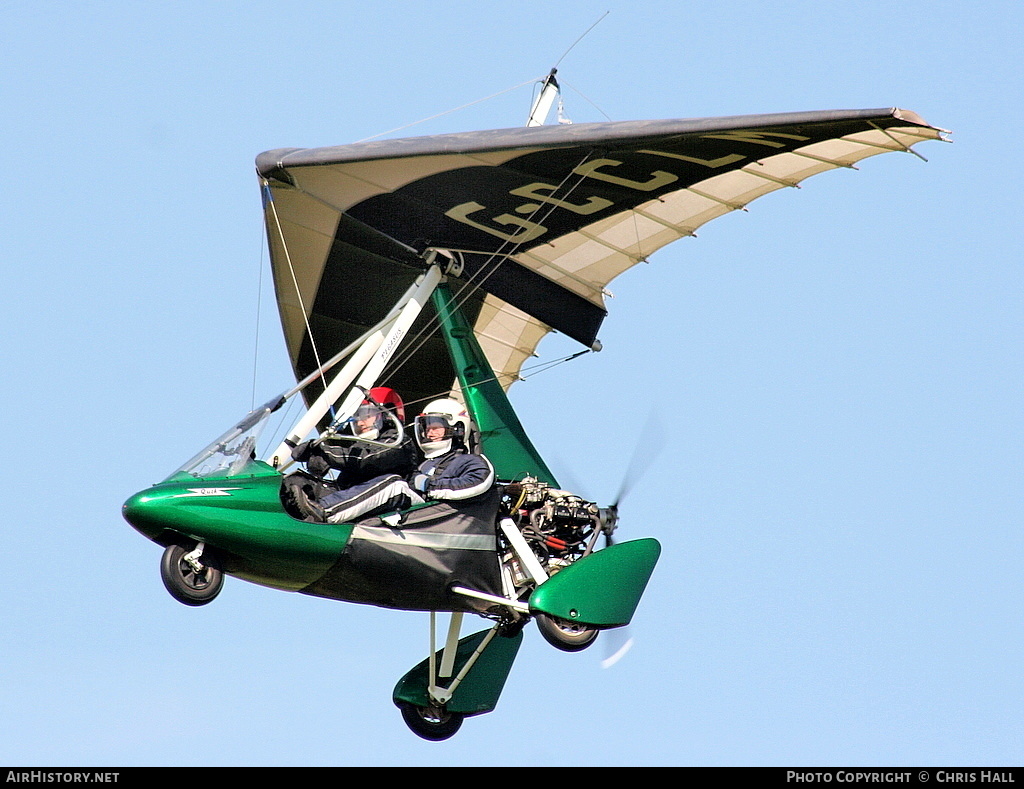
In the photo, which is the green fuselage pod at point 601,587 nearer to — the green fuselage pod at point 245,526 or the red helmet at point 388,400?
the green fuselage pod at point 245,526

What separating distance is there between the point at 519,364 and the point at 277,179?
5.01 m

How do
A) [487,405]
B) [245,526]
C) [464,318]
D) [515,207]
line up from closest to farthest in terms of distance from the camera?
1. [245,526]
2. [515,207]
3. [487,405]
4. [464,318]

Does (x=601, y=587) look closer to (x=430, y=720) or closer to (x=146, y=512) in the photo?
(x=430, y=720)

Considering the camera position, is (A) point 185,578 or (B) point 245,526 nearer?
(A) point 185,578

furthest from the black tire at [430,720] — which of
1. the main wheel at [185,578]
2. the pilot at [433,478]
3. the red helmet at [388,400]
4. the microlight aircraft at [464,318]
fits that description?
the main wheel at [185,578]

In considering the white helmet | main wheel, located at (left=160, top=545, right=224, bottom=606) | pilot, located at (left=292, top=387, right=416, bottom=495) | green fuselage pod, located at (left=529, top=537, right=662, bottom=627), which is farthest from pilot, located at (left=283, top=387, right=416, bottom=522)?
green fuselage pod, located at (left=529, top=537, right=662, bottom=627)

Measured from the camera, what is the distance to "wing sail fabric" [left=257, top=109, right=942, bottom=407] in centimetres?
1923

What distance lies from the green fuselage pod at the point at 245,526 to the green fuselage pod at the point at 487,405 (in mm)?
2760

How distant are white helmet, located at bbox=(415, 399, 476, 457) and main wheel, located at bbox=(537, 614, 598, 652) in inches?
78.3

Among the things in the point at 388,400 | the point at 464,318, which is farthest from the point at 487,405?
the point at 388,400

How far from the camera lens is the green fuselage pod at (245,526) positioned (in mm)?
18375

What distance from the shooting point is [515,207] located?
21.1 m

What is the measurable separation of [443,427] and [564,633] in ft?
7.99

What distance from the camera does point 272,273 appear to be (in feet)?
76.0
